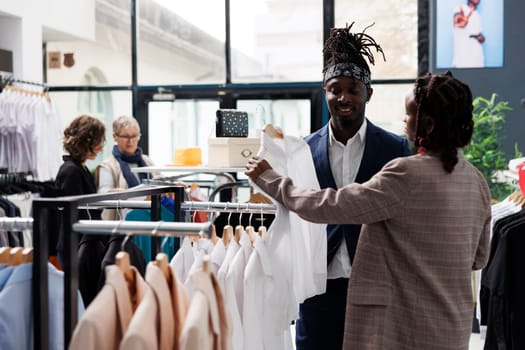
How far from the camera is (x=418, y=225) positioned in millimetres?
1807

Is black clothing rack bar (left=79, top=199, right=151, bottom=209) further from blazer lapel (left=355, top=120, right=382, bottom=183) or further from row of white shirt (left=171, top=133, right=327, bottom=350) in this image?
blazer lapel (left=355, top=120, right=382, bottom=183)

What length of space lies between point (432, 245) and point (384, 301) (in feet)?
0.73

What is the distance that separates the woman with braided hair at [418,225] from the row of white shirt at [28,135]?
13.0 ft

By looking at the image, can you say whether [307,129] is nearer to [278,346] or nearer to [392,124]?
[392,124]

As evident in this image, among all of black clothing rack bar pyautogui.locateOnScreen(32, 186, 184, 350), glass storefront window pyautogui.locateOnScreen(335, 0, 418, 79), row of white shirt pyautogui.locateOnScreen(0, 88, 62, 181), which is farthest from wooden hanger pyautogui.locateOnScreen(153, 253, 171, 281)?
glass storefront window pyautogui.locateOnScreen(335, 0, 418, 79)

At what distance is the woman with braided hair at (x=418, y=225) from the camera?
179 cm

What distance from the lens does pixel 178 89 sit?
6.34 m

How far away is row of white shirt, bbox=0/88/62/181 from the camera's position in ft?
17.1

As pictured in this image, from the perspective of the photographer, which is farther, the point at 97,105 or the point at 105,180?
the point at 97,105

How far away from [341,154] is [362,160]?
0.10m

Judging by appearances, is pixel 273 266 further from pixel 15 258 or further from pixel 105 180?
pixel 105 180

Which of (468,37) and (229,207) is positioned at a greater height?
(468,37)

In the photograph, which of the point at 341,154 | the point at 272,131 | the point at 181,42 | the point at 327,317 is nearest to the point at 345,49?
the point at 341,154

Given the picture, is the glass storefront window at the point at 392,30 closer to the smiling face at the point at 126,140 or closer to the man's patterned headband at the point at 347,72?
the smiling face at the point at 126,140
